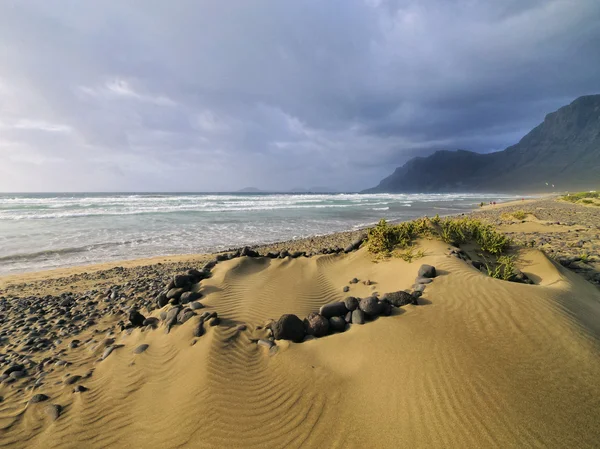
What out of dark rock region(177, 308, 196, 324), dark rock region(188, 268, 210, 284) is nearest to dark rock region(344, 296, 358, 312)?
dark rock region(177, 308, 196, 324)

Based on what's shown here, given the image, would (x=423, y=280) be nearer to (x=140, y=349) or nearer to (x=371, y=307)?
(x=371, y=307)

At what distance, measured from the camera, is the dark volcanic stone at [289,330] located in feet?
12.9

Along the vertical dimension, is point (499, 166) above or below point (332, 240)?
above

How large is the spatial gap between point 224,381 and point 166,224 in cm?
2176

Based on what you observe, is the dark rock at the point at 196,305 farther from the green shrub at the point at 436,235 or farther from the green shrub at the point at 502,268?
the green shrub at the point at 502,268

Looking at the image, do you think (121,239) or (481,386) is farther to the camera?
(121,239)

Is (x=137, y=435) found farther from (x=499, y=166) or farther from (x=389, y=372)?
(x=499, y=166)

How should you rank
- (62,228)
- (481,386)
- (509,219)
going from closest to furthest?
(481,386) → (509,219) → (62,228)

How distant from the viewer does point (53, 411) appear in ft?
10.2

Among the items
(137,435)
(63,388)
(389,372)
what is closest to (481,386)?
(389,372)

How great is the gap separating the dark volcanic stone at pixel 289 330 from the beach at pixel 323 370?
0.04 m

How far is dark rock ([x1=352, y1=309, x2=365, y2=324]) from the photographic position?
4.07 m

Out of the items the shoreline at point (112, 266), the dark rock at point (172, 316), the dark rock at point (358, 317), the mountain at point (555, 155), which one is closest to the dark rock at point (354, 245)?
the shoreline at point (112, 266)

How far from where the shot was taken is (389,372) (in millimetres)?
2963
